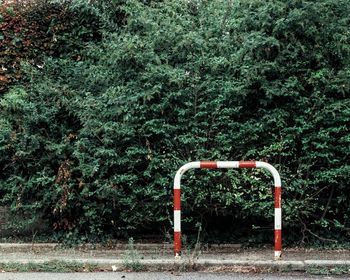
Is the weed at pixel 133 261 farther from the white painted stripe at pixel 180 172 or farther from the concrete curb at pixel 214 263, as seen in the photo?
the white painted stripe at pixel 180 172

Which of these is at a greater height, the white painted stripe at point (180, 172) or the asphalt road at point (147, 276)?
the white painted stripe at point (180, 172)

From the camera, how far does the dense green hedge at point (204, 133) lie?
7.05 meters

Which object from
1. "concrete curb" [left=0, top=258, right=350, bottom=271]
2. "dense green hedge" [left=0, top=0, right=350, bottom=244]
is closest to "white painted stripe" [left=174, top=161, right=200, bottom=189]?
"dense green hedge" [left=0, top=0, right=350, bottom=244]

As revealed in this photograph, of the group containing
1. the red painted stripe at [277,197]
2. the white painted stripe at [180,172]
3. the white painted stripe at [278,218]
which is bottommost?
the white painted stripe at [278,218]

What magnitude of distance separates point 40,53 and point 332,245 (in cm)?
585

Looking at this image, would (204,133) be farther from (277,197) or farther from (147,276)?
(147,276)

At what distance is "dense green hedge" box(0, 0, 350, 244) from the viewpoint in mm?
7051

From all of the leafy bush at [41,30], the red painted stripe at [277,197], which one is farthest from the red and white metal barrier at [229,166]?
the leafy bush at [41,30]

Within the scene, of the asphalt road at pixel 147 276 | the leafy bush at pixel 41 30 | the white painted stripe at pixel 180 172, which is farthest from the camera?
the leafy bush at pixel 41 30

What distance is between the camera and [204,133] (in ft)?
23.6

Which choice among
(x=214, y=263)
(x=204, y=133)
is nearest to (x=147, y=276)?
(x=214, y=263)

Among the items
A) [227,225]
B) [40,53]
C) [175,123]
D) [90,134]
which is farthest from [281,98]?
[40,53]

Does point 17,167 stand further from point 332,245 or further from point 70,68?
point 332,245

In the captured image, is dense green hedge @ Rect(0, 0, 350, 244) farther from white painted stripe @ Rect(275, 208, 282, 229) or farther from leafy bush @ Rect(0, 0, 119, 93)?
leafy bush @ Rect(0, 0, 119, 93)
